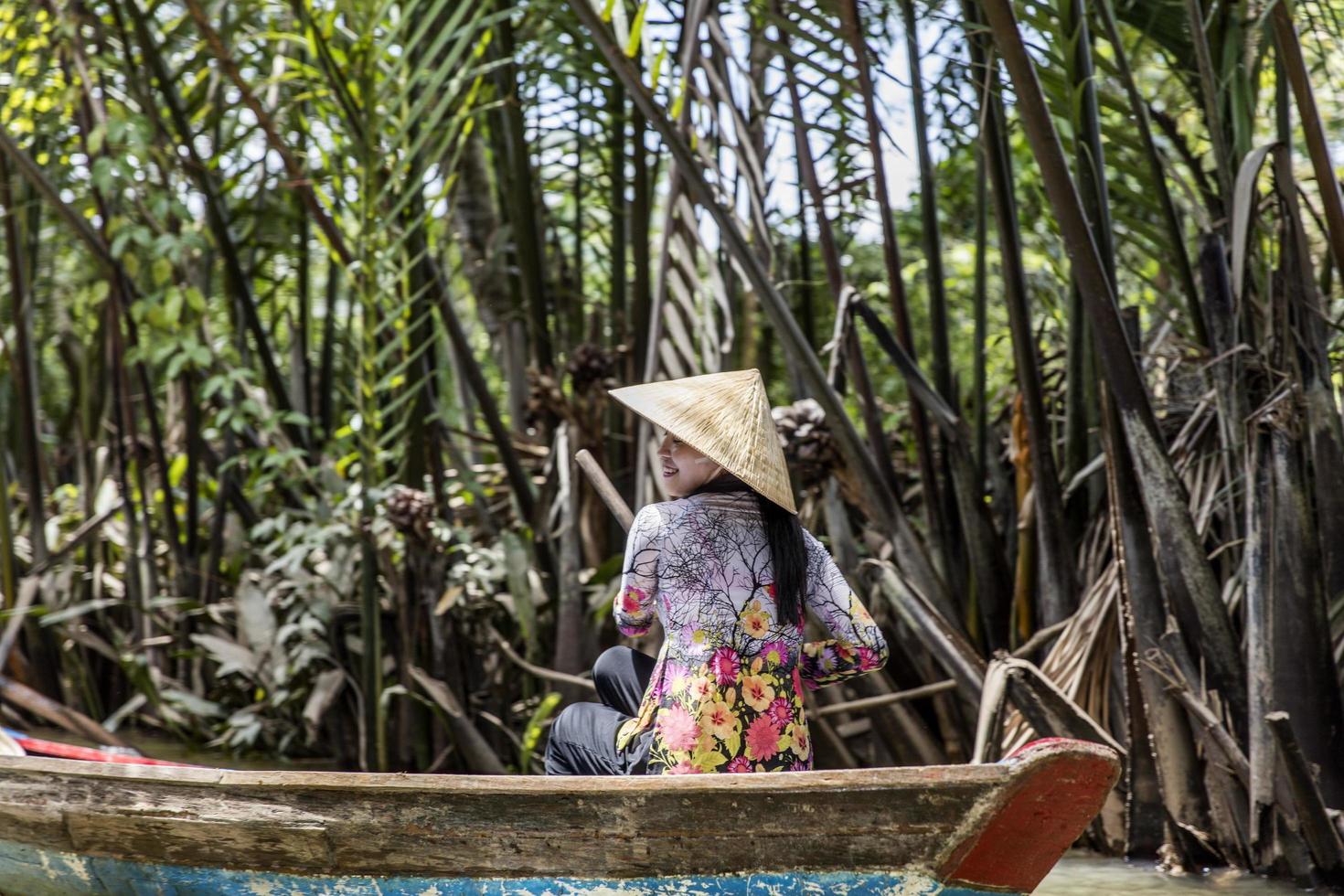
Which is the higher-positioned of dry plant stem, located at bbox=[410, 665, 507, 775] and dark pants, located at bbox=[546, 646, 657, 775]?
dark pants, located at bbox=[546, 646, 657, 775]

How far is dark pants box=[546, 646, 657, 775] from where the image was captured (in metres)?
2.22

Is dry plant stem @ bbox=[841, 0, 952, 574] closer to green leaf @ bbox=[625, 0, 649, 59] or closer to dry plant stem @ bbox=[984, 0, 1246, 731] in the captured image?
green leaf @ bbox=[625, 0, 649, 59]

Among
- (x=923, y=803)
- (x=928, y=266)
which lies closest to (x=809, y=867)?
(x=923, y=803)

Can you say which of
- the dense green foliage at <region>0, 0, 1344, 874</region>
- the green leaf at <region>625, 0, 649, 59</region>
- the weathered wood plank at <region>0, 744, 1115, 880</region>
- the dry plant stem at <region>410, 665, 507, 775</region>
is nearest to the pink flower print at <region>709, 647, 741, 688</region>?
the weathered wood plank at <region>0, 744, 1115, 880</region>

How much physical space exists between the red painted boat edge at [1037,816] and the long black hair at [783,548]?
0.48 m

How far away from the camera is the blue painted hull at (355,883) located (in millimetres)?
1935

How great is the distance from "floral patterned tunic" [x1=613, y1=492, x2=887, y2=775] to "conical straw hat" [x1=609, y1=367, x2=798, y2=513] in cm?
7

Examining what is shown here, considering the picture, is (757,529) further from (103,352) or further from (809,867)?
(103,352)

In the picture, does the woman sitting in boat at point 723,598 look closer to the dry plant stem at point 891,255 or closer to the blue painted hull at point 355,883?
the blue painted hull at point 355,883

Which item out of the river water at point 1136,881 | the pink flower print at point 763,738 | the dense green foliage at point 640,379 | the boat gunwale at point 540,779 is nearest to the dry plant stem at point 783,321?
the dense green foliage at point 640,379

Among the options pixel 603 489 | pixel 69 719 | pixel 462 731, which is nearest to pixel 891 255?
pixel 603 489

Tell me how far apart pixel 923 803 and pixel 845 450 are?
4.86 feet

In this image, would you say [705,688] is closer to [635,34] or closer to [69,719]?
[635,34]

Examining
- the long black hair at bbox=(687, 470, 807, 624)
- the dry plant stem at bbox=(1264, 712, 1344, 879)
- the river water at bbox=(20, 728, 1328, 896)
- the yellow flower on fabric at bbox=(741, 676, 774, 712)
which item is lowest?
the river water at bbox=(20, 728, 1328, 896)
